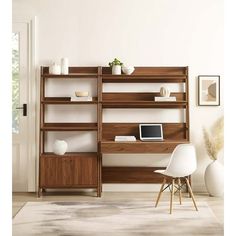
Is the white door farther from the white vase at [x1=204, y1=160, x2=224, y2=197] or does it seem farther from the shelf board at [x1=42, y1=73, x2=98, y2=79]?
the white vase at [x1=204, y1=160, x2=224, y2=197]

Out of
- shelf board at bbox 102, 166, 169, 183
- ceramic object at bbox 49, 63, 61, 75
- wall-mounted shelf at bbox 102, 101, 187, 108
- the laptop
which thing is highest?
ceramic object at bbox 49, 63, 61, 75

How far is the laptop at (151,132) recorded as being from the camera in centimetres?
536

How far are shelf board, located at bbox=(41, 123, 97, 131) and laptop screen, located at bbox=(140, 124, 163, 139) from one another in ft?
2.07

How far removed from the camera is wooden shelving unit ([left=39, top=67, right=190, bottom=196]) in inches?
203

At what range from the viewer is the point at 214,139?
5426 millimetres

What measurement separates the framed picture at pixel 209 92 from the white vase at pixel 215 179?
0.84m

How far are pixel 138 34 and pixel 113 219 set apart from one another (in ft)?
8.43

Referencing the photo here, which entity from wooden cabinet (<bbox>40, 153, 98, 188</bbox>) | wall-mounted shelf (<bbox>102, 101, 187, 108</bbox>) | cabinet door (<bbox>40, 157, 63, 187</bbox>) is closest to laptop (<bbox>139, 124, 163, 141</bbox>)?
wall-mounted shelf (<bbox>102, 101, 187, 108</bbox>)

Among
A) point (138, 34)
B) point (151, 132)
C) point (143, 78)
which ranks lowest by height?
point (151, 132)

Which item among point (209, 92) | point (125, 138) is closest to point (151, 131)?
point (125, 138)

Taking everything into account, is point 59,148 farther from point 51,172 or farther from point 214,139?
point 214,139

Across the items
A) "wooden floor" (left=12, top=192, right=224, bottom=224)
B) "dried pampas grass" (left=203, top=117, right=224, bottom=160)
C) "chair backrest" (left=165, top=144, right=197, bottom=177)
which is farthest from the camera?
"dried pampas grass" (left=203, top=117, right=224, bottom=160)

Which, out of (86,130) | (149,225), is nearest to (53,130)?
(86,130)
